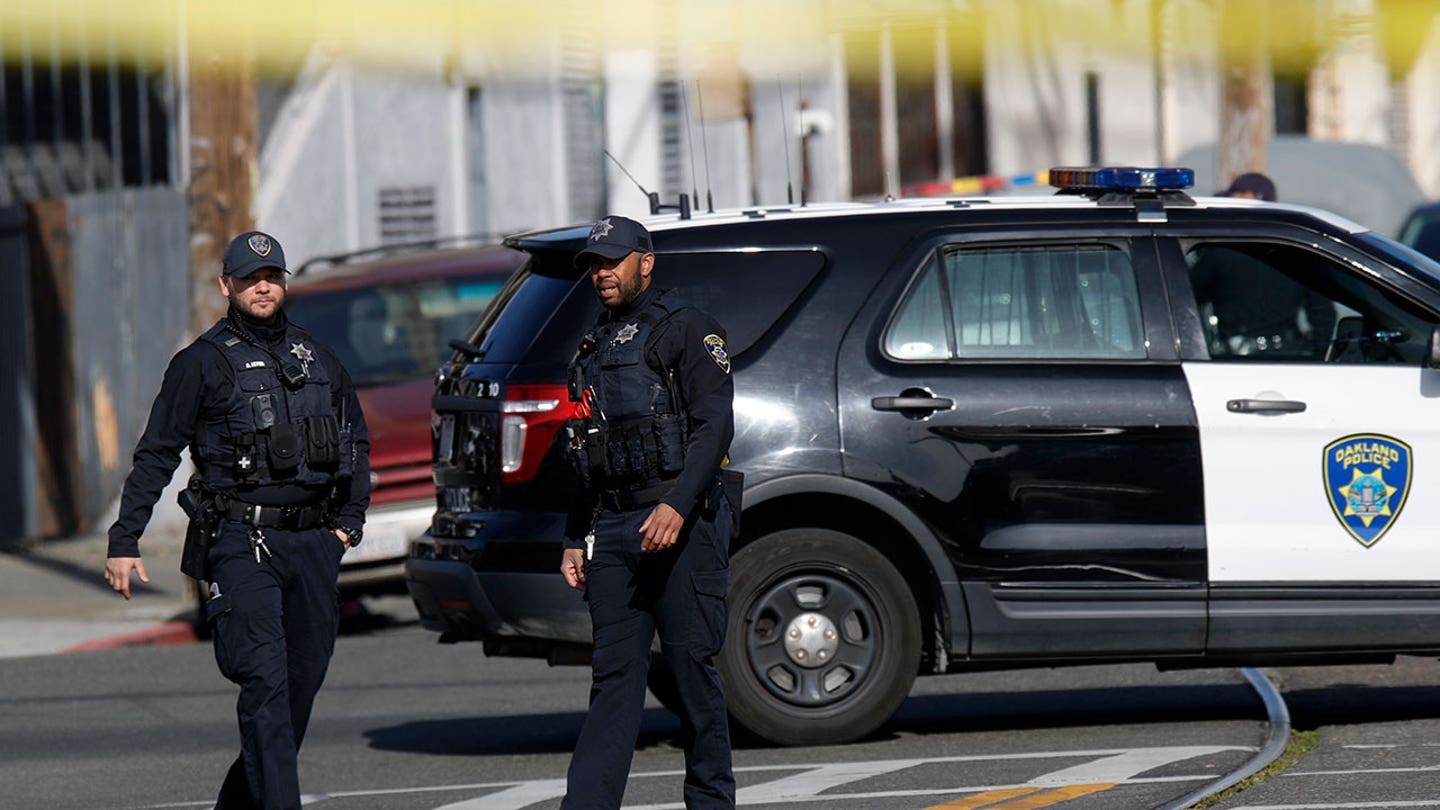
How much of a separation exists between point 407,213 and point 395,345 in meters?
8.48

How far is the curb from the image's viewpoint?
12.8 meters

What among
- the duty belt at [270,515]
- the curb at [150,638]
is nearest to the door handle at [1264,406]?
the duty belt at [270,515]

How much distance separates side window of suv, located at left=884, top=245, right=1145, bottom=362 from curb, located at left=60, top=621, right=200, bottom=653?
248 inches

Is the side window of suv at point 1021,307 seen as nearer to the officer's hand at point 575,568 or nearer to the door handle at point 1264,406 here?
the door handle at point 1264,406

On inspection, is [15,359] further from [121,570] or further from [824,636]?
[121,570]

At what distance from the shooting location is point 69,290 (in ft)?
59.9

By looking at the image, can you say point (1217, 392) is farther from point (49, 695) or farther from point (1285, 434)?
point (49, 695)

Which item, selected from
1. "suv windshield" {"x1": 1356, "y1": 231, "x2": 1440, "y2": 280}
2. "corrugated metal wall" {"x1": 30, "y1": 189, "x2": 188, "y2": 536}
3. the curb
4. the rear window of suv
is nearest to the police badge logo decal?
"suv windshield" {"x1": 1356, "y1": 231, "x2": 1440, "y2": 280}

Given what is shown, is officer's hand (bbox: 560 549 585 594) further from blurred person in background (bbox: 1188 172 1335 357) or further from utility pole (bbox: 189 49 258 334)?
utility pole (bbox: 189 49 258 334)

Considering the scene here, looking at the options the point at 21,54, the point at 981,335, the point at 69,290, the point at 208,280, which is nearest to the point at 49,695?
the point at 208,280

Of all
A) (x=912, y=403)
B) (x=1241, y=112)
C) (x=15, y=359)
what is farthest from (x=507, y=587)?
(x=1241, y=112)

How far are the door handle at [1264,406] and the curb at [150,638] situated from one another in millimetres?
7035

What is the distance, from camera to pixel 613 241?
6289mm

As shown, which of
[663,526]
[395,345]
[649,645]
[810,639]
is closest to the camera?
[663,526]
